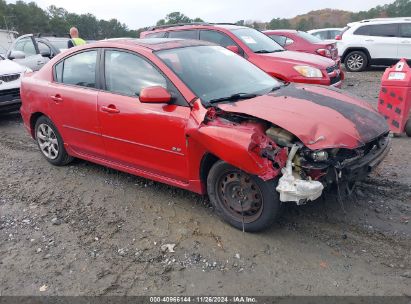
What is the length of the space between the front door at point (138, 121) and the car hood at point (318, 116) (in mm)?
562

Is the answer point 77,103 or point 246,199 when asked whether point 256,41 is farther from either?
point 246,199

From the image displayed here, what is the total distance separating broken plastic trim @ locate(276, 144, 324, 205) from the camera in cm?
313

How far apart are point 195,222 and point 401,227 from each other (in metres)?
1.92

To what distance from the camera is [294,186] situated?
3.15 meters

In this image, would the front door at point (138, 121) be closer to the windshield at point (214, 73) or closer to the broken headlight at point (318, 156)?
the windshield at point (214, 73)

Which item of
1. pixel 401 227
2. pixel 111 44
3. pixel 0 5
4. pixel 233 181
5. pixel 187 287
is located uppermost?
pixel 0 5

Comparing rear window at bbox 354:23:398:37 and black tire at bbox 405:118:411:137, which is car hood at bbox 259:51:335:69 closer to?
black tire at bbox 405:118:411:137

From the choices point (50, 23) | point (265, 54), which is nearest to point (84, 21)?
point (50, 23)

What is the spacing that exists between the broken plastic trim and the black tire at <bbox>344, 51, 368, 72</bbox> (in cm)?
1164

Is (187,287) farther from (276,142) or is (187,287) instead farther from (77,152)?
(77,152)

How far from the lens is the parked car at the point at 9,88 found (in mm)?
7766

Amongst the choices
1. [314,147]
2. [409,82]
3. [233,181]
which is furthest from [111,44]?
[409,82]

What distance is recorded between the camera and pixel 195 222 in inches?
152

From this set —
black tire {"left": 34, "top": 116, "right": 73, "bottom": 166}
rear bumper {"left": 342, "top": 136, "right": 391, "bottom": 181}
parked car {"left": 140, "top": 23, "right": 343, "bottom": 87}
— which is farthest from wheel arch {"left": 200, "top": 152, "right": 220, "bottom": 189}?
parked car {"left": 140, "top": 23, "right": 343, "bottom": 87}
